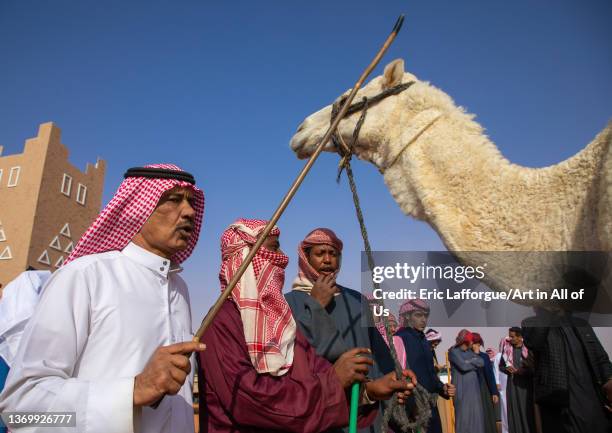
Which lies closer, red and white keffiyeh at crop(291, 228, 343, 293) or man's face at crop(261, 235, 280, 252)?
man's face at crop(261, 235, 280, 252)

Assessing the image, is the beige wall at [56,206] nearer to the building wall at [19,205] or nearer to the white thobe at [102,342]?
the building wall at [19,205]

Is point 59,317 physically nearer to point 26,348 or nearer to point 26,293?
point 26,348

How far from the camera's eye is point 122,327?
4.71ft

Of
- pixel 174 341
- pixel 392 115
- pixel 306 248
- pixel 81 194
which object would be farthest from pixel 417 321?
pixel 81 194

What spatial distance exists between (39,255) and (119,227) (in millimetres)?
19007

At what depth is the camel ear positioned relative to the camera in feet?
12.5

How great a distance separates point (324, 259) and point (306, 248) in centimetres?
23

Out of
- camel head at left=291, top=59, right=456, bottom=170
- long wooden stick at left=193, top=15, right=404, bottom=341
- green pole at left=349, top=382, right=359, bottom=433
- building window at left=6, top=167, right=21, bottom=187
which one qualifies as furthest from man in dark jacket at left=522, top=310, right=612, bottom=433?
building window at left=6, top=167, right=21, bottom=187

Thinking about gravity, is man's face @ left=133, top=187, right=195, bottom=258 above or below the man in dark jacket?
above

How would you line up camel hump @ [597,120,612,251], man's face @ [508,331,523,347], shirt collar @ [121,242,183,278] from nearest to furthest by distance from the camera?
shirt collar @ [121,242,183,278] < camel hump @ [597,120,612,251] < man's face @ [508,331,523,347]

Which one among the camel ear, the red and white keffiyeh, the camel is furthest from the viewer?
the camel ear

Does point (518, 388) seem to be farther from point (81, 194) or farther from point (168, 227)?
point (81, 194)

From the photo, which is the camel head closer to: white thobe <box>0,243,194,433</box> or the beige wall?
white thobe <box>0,243,194,433</box>

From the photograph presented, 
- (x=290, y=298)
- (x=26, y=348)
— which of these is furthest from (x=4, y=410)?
(x=290, y=298)
